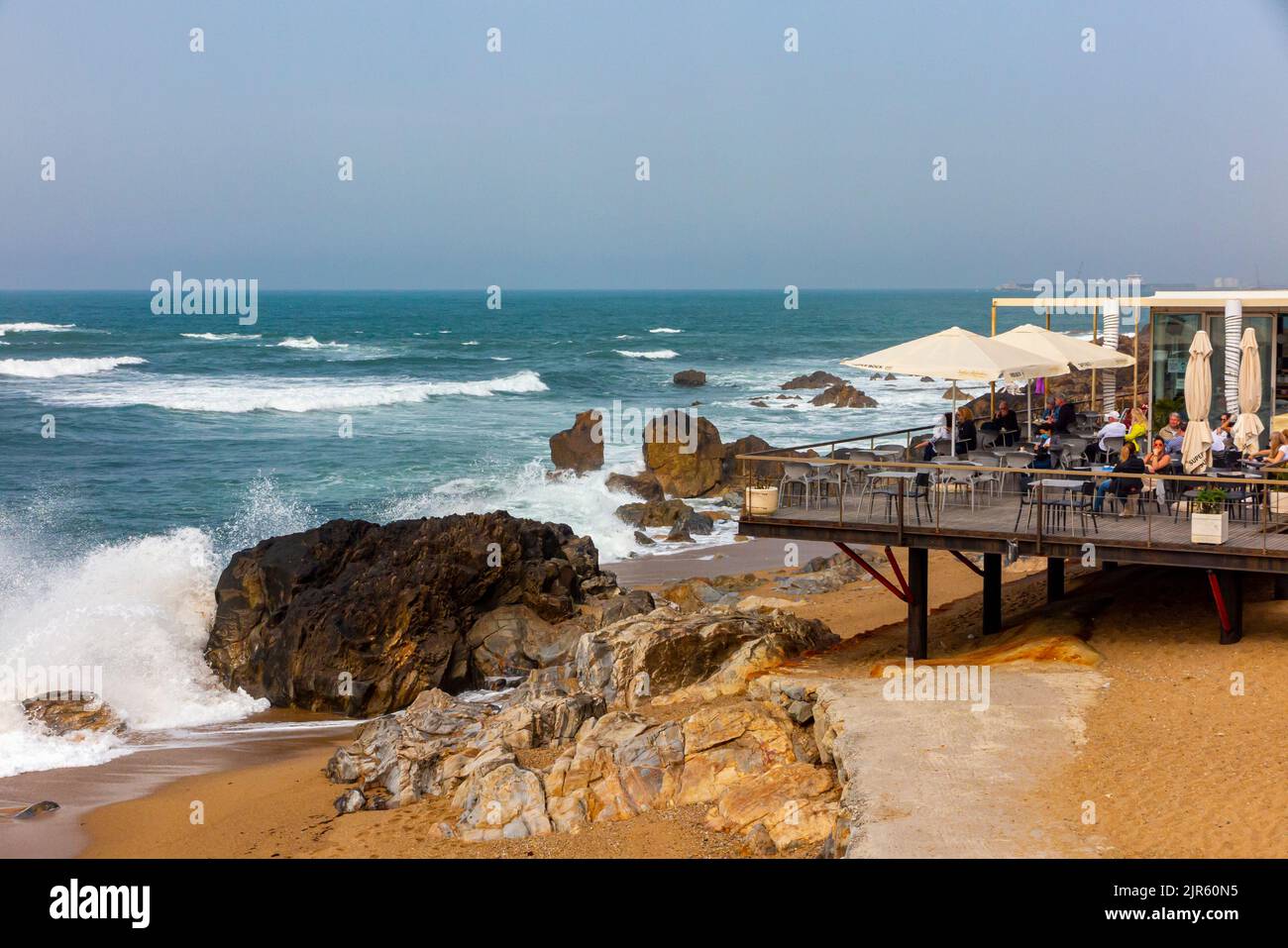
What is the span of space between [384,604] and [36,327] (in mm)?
102395

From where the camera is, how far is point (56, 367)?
74.2m

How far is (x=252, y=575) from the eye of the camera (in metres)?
22.1

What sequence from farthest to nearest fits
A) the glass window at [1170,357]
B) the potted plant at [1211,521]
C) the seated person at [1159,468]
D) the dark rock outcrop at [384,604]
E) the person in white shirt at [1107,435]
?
the dark rock outcrop at [384,604] < the glass window at [1170,357] < the person in white shirt at [1107,435] < the seated person at [1159,468] < the potted plant at [1211,521]

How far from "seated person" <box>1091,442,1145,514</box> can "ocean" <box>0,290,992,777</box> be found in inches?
507

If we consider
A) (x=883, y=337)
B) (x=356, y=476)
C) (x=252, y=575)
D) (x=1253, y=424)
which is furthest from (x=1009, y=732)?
(x=883, y=337)

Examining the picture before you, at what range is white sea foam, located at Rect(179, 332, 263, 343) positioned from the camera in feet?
329

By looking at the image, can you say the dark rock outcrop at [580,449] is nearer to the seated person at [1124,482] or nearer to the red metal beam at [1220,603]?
the seated person at [1124,482]

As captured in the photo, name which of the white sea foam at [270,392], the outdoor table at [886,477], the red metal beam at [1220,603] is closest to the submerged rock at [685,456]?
the outdoor table at [886,477]

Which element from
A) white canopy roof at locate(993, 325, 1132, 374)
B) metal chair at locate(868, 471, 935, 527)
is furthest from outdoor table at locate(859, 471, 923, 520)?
white canopy roof at locate(993, 325, 1132, 374)

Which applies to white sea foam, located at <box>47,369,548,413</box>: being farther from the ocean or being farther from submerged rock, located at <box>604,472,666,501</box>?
submerged rock, located at <box>604,472,666,501</box>

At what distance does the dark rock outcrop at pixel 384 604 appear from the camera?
19375mm

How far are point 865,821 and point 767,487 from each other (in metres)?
6.36

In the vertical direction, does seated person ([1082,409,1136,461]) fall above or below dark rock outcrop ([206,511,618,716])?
above

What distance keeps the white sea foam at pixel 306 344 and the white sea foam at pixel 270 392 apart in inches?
1016
